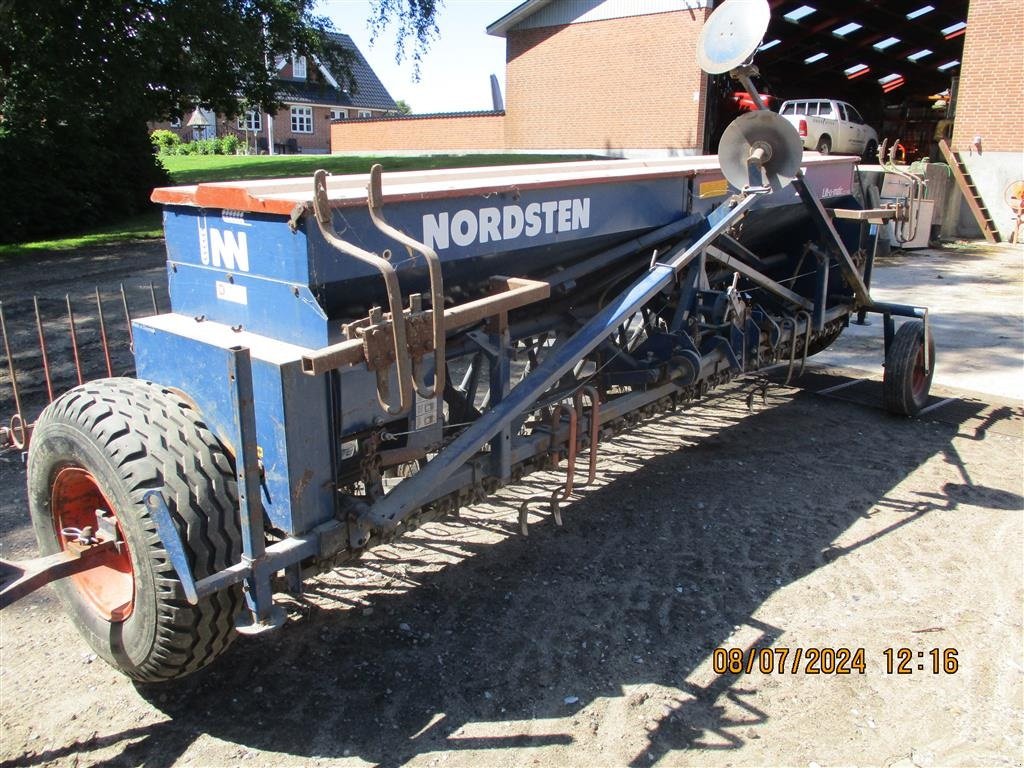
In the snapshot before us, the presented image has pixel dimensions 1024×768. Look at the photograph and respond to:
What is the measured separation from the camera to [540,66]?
26406 millimetres

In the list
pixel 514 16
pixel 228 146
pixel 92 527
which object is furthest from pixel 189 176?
pixel 228 146

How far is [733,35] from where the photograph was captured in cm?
434

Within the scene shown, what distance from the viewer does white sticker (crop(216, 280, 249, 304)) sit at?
3061mm

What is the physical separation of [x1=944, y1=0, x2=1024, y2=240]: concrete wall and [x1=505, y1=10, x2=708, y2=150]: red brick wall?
7.43m

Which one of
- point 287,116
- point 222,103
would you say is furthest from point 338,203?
point 287,116

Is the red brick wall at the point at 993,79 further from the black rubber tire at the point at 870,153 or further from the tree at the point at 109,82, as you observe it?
the tree at the point at 109,82

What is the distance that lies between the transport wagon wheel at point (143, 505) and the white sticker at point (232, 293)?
41cm

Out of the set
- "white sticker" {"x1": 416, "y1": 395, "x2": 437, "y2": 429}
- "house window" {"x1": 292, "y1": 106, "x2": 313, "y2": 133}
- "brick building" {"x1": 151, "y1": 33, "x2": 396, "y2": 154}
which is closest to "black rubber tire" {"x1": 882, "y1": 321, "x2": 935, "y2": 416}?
"white sticker" {"x1": 416, "y1": 395, "x2": 437, "y2": 429}

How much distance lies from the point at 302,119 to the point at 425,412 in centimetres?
5827

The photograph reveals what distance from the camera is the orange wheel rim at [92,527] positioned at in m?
2.93

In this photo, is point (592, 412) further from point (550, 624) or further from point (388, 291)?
point (388, 291)

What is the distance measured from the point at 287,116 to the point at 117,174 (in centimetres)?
4165

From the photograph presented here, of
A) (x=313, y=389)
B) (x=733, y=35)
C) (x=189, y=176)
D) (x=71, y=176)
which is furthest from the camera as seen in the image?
(x=189, y=176)

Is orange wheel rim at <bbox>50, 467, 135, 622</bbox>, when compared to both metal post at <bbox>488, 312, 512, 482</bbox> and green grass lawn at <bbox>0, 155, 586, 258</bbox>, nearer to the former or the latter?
metal post at <bbox>488, 312, 512, 482</bbox>
